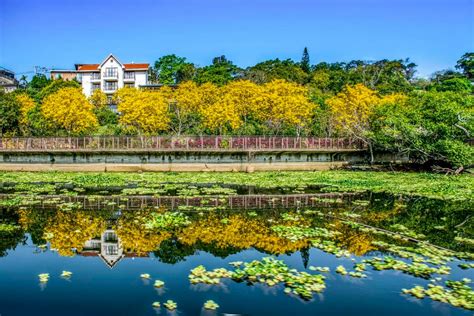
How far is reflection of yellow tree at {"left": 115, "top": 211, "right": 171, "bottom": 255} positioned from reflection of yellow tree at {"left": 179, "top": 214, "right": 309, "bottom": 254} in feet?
2.37

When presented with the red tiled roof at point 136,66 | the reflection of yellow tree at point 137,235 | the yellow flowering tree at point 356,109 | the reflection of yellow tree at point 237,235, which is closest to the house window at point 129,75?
the red tiled roof at point 136,66

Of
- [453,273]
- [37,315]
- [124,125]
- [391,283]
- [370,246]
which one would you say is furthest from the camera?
[124,125]

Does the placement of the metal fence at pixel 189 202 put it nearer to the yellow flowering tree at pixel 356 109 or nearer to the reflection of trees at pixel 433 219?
the reflection of trees at pixel 433 219

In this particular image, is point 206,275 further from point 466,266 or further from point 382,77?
point 382,77

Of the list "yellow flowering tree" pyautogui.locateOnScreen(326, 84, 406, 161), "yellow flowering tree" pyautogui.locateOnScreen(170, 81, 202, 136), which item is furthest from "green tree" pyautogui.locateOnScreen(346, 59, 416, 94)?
"yellow flowering tree" pyautogui.locateOnScreen(170, 81, 202, 136)

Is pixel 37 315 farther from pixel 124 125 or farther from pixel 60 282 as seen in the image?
pixel 124 125

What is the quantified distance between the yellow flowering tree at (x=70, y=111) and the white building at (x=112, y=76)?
144 feet

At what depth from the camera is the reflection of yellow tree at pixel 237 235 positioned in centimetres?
1081

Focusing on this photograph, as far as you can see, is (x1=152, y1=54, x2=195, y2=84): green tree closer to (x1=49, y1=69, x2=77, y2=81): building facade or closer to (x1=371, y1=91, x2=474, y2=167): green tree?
(x1=49, y1=69, x2=77, y2=81): building facade

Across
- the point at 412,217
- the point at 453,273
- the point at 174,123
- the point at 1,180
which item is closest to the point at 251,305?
the point at 453,273

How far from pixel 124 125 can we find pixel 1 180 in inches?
726

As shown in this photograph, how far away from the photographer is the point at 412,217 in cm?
1459

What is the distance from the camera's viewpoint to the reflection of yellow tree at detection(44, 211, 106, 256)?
1098 cm

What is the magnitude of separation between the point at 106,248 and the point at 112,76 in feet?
254
